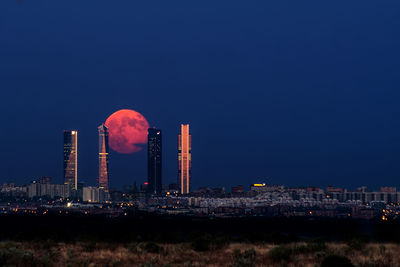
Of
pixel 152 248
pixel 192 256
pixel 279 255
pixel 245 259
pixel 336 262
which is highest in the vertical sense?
pixel 336 262

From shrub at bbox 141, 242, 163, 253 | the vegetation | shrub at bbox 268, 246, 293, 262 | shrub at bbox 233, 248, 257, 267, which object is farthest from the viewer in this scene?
shrub at bbox 141, 242, 163, 253

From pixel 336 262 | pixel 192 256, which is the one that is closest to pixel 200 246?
pixel 192 256

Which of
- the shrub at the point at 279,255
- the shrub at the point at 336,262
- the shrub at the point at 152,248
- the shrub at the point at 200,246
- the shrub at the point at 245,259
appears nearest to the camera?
the shrub at the point at 336,262

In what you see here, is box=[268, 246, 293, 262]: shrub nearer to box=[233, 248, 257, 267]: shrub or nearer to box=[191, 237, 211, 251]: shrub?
box=[233, 248, 257, 267]: shrub

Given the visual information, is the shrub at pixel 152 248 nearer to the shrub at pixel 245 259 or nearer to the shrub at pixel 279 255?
the shrub at pixel 245 259

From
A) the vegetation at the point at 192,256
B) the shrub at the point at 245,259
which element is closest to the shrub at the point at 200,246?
the vegetation at the point at 192,256

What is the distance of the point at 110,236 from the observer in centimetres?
4406

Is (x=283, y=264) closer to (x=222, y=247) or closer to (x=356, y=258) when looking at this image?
(x=356, y=258)

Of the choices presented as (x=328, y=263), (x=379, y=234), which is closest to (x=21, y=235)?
(x=328, y=263)

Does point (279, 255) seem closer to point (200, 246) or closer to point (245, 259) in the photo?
point (245, 259)

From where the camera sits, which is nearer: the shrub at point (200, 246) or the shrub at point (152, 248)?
the shrub at point (152, 248)

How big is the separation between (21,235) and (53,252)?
17202 mm

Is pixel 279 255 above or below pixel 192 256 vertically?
above

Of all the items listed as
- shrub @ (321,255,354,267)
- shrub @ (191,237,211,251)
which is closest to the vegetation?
shrub @ (321,255,354,267)
